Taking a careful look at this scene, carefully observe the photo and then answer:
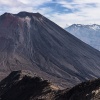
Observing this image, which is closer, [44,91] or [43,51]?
Result: [44,91]

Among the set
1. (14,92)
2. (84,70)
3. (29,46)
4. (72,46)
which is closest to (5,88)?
(14,92)

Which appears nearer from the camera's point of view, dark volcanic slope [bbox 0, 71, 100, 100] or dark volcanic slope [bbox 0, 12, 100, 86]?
dark volcanic slope [bbox 0, 71, 100, 100]

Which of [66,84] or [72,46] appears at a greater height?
[72,46]

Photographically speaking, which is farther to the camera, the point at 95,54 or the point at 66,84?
the point at 95,54

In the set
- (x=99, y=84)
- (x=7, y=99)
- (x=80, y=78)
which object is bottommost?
(x=80, y=78)

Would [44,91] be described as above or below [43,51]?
above

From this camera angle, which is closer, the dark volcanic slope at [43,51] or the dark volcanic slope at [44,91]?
the dark volcanic slope at [44,91]

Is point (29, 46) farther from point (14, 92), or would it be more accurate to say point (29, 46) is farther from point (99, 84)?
point (99, 84)

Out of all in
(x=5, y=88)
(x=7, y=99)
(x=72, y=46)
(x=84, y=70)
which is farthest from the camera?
(x=72, y=46)
